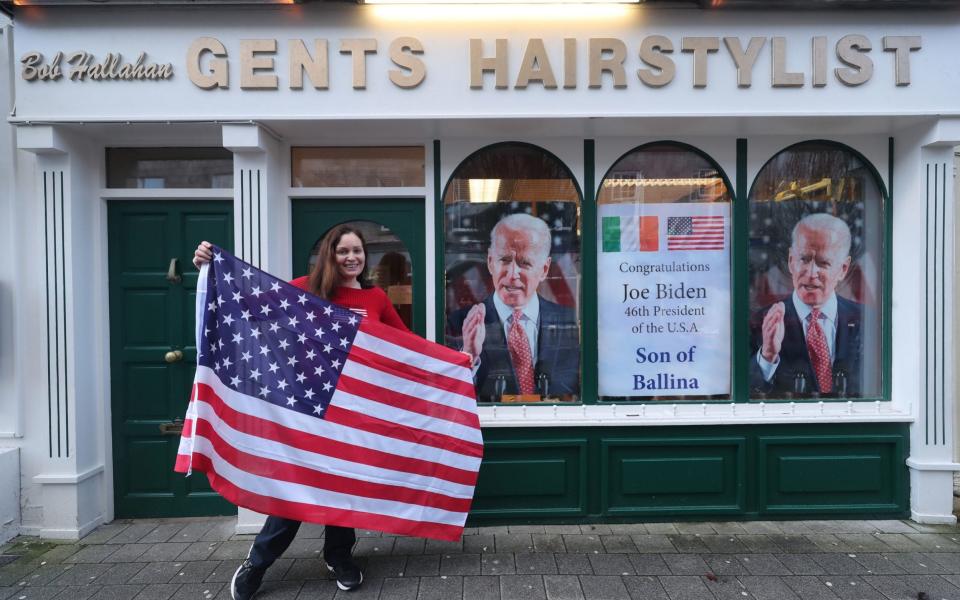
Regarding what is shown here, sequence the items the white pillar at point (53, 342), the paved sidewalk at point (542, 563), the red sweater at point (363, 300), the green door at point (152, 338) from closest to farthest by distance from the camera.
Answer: the paved sidewalk at point (542, 563), the red sweater at point (363, 300), the white pillar at point (53, 342), the green door at point (152, 338)

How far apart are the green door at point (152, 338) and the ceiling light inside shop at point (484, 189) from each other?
210 centimetres

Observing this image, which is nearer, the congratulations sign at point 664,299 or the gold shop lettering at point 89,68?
the gold shop lettering at point 89,68

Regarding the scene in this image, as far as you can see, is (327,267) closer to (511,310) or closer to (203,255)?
(203,255)

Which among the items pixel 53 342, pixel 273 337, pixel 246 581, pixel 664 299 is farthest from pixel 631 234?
pixel 53 342

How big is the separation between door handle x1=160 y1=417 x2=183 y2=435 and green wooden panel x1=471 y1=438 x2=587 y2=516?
8.53ft

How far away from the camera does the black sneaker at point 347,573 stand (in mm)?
3621

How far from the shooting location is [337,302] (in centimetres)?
375

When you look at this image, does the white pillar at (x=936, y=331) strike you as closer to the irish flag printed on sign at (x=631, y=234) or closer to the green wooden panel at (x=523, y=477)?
the irish flag printed on sign at (x=631, y=234)

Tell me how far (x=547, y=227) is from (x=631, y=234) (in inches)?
28.5

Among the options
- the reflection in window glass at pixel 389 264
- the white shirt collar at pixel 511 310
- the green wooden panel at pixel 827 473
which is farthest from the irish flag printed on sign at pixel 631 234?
the green wooden panel at pixel 827 473

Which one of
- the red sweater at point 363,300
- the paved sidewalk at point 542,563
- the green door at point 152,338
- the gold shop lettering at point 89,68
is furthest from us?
the green door at point 152,338

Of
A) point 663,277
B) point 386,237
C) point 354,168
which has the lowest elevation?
point 663,277

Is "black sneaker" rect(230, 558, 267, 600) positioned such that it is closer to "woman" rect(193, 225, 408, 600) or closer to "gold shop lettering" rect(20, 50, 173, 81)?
"woman" rect(193, 225, 408, 600)

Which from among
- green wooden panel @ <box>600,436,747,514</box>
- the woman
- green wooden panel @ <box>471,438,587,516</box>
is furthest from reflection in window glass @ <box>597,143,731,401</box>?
the woman
